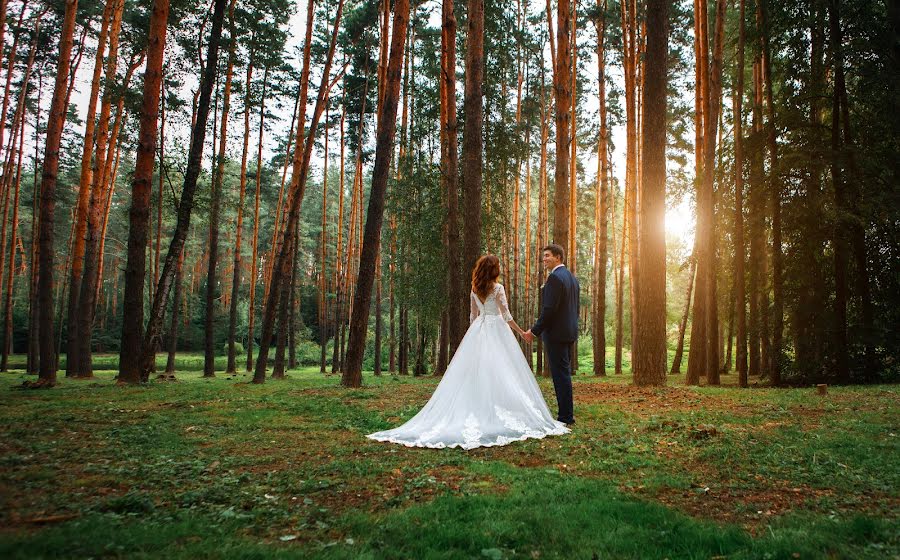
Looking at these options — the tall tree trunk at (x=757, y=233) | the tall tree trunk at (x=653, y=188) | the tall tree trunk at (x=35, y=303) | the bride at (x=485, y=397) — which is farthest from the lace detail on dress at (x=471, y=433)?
the tall tree trunk at (x=35, y=303)

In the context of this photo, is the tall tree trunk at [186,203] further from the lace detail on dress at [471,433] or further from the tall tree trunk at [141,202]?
the lace detail on dress at [471,433]

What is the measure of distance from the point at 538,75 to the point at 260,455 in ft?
77.7

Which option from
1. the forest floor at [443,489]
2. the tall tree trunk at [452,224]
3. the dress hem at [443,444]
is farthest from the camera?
the tall tree trunk at [452,224]

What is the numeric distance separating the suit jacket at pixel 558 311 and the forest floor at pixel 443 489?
4.11 ft

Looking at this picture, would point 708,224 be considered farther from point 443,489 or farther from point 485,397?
point 443,489

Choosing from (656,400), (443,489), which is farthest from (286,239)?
(443,489)

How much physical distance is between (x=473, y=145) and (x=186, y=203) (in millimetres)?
8423

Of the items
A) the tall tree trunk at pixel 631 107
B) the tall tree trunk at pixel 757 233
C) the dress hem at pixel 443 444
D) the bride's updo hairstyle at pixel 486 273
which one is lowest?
the dress hem at pixel 443 444

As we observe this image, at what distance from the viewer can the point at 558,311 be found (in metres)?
6.83

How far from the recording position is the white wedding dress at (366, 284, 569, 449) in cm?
593

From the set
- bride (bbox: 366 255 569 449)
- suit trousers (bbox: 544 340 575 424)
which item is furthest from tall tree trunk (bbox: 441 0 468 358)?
suit trousers (bbox: 544 340 575 424)

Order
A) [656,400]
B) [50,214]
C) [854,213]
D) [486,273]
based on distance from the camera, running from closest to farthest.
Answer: [486,273], [656,400], [854,213], [50,214]

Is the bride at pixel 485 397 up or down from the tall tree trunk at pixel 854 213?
down

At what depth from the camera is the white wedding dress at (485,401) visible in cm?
593
